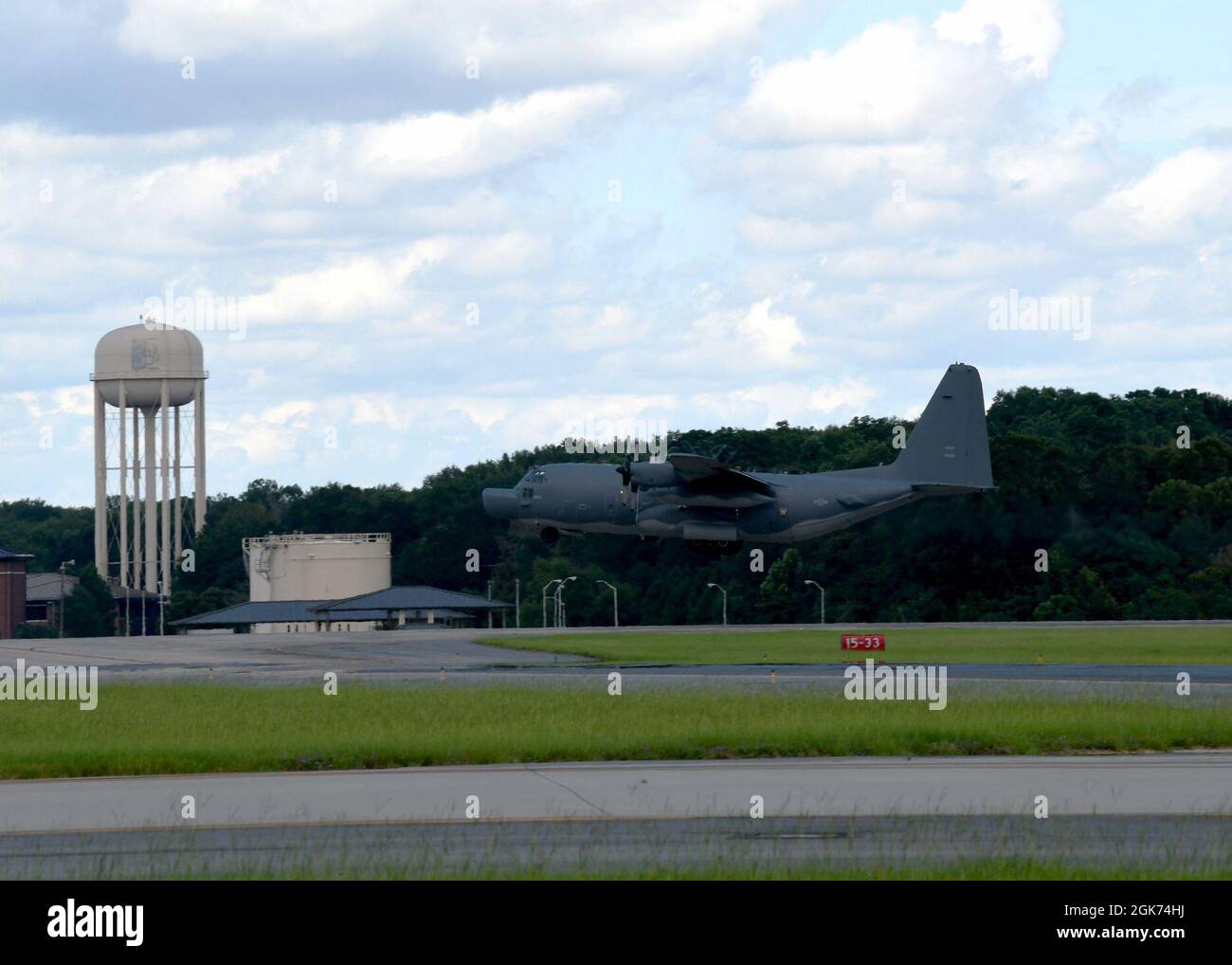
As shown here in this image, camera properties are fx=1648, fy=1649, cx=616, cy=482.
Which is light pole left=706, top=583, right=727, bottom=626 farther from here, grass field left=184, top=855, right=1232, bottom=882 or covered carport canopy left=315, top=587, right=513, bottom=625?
grass field left=184, top=855, right=1232, bottom=882

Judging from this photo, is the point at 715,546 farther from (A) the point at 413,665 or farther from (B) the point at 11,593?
(B) the point at 11,593

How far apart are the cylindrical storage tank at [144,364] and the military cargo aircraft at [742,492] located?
59.0m

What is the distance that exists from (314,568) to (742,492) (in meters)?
58.2

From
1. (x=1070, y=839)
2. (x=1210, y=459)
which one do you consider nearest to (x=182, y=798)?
(x=1070, y=839)

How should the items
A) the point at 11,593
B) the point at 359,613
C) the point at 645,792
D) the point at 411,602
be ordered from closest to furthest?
1. the point at 645,792
2. the point at 411,602
3. the point at 359,613
4. the point at 11,593

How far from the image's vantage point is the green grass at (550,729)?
28.2 metres

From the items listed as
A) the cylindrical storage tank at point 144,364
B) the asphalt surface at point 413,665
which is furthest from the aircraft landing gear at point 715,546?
the cylindrical storage tank at point 144,364

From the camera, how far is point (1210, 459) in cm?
9738

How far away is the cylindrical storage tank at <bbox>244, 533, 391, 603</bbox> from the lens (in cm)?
12394

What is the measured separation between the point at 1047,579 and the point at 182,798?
76167mm

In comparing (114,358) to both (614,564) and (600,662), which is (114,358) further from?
(600,662)

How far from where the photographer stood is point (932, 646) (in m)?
66.2

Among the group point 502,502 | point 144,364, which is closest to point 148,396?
point 144,364

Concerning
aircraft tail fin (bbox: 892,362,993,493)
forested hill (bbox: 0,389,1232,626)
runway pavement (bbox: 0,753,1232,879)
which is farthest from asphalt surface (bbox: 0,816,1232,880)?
forested hill (bbox: 0,389,1232,626)
